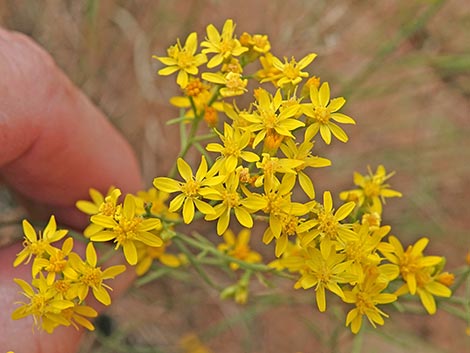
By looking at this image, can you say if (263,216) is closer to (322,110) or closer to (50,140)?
(322,110)

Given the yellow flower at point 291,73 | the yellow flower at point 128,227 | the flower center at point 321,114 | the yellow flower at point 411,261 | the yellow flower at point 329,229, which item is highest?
the yellow flower at point 291,73

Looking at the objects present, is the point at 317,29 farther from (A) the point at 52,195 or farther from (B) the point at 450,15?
(A) the point at 52,195

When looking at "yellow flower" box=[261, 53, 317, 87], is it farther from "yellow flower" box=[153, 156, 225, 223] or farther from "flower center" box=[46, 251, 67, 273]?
"flower center" box=[46, 251, 67, 273]

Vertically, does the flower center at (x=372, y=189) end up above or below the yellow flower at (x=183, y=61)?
below

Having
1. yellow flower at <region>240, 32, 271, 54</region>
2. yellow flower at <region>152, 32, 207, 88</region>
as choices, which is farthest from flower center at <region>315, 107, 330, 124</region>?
yellow flower at <region>152, 32, 207, 88</region>

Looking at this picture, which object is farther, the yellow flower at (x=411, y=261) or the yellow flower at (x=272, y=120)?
the yellow flower at (x=411, y=261)

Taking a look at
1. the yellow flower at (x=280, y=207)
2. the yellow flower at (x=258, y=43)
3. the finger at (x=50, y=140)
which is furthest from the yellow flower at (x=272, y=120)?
the finger at (x=50, y=140)

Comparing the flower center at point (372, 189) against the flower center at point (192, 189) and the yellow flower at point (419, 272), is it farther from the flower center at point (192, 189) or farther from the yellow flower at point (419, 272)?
the flower center at point (192, 189)

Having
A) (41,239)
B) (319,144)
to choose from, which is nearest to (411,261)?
(41,239)
